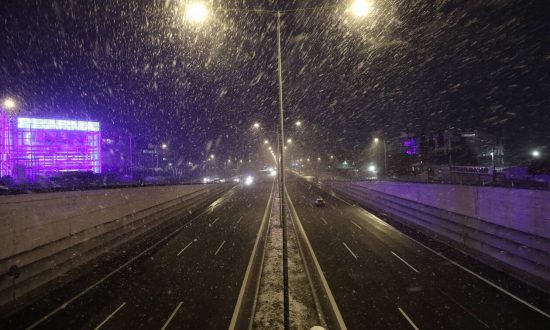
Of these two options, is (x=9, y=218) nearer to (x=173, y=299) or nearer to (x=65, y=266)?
(x=65, y=266)

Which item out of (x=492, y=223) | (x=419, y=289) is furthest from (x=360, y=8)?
(x=492, y=223)

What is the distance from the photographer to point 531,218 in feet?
42.7

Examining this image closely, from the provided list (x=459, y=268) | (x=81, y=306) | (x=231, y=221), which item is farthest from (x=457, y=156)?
(x=81, y=306)

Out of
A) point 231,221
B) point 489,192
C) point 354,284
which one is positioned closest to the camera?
point 354,284

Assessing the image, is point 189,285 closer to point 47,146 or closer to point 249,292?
point 249,292

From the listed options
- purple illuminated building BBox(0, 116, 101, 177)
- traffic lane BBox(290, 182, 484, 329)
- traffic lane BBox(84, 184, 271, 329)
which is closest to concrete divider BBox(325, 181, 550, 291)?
traffic lane BBox(290, 182, 484, 329)

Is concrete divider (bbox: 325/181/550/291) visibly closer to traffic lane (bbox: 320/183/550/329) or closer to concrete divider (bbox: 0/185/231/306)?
traffic lane (bbox: 320/183/550/329)

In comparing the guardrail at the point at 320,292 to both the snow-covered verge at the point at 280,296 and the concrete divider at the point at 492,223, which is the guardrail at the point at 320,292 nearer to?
the snow-covered verge at the point at 280,296

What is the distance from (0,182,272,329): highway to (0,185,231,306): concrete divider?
3.29 feet

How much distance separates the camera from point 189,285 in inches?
514

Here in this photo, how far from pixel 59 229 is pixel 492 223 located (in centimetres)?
1903

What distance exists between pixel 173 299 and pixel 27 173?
5726 cm

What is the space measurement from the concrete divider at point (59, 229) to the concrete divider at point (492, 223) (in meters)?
18.3

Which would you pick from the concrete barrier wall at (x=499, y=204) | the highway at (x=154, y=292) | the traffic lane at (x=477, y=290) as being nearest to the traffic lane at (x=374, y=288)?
the traffic lane at (x=477, y=290)
